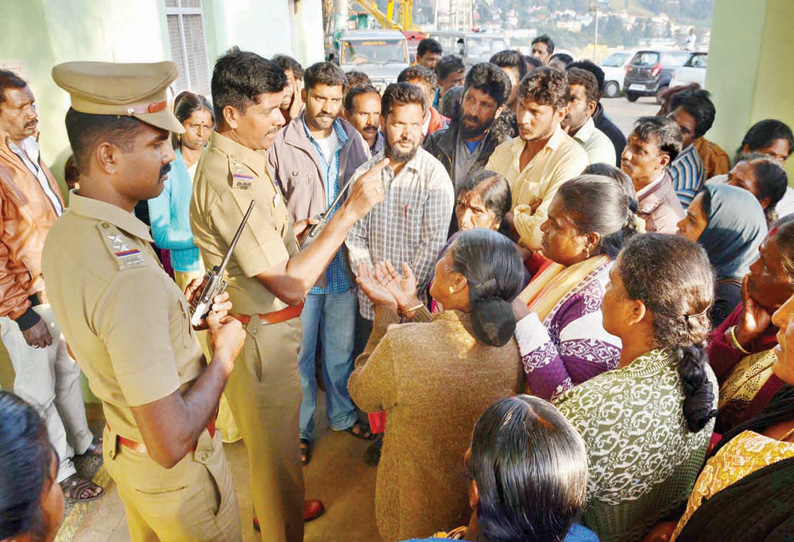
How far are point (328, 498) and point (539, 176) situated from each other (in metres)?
2.20

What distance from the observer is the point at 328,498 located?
2941mm

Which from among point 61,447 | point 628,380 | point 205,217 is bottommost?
point 61,447

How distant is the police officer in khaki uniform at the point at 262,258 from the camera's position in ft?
6.72

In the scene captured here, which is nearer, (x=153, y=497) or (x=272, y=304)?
(x=153, y=497)

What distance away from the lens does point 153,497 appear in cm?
159

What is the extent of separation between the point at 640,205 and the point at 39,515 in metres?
3.14

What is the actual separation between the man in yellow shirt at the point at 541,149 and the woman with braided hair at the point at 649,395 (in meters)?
1.44

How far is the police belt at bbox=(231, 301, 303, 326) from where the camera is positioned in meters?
2.21

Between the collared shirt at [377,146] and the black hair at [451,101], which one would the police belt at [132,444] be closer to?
the collared shirt at [377,146]

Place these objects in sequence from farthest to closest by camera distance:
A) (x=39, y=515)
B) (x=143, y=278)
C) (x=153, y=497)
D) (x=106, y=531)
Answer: (x=106, y=531), (x=153, y=497), (x=143, y=278), (x=39, y=515)

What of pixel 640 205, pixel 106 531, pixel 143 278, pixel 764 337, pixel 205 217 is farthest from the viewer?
pixel 640 205

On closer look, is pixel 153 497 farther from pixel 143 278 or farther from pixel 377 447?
pixel 377 447

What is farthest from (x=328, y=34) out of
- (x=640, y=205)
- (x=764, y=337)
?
(x=764, y=337)

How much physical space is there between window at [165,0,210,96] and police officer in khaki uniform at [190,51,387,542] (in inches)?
141
